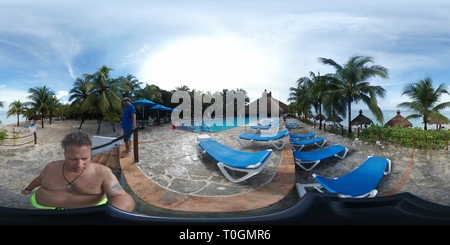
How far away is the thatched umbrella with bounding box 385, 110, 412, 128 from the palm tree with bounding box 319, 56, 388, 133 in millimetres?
87

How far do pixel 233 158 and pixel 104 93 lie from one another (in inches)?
31.5

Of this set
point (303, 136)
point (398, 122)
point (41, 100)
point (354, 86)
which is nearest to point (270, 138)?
point (303, 136)

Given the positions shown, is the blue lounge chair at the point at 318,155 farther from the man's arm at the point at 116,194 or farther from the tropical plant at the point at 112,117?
the tropical plant at the point at 112,117

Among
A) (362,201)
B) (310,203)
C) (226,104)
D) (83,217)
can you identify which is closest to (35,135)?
(83,217)

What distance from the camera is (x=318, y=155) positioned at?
1.11 m

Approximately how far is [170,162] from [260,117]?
625mm

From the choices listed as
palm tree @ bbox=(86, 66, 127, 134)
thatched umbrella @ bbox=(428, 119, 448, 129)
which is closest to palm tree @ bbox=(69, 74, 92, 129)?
palm tree @ bbox=(86, 66, 127, 134)

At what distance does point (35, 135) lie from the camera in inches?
42.0

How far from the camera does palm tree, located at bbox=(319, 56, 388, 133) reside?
2.89ft

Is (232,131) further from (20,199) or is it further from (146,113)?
(20,199)

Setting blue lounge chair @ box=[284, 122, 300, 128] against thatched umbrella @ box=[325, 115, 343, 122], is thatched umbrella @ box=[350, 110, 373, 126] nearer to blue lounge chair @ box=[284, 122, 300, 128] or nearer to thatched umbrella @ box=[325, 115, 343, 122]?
thatched umbrella @ box=[325, 115, 343, 122]

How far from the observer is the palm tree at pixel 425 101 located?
870 millimetres

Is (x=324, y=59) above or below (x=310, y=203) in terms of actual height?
above

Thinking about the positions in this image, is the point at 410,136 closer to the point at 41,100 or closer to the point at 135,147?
the point at 135,147
